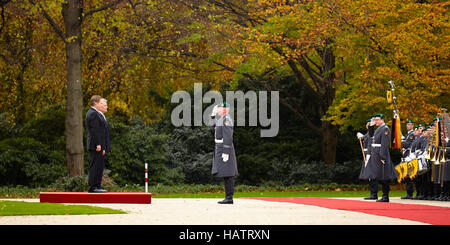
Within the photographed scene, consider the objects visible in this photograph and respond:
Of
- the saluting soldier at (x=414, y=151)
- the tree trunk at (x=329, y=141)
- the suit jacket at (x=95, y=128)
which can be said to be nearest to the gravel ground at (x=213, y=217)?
the suit jacket at (x=95, y=128)

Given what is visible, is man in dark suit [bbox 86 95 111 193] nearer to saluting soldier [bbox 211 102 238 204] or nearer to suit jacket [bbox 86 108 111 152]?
suit jacket [bbox 86 108 111 152]

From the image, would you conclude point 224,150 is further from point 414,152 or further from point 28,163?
point 28,163

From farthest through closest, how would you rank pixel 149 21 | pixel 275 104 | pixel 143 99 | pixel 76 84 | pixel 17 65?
pixel 143 99, pixel 275 104, pixel 17 65, pixel 149 21, pixel 76 84

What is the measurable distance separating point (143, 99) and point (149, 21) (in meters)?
10.6

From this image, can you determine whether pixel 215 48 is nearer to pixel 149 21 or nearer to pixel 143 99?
pixel 149 21

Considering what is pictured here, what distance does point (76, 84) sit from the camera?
950 inches

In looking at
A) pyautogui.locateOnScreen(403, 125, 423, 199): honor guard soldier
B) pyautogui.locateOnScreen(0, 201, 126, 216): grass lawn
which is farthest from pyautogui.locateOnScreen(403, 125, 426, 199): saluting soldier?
pyautogui.locateOnScreen(0, 201, 126, 216): grass lawn

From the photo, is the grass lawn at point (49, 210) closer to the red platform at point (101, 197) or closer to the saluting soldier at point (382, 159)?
the red platform at point (101, 197)

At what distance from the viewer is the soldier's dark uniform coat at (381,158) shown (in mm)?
17750

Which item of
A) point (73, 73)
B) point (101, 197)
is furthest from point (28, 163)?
point (101, 197)

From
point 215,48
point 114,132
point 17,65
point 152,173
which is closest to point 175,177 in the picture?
point 152,173

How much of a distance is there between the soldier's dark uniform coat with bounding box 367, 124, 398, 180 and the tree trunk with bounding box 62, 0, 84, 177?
10631mm

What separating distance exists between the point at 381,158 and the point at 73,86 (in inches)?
440

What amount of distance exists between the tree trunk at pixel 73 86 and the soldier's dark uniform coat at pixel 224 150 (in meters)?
10.3
